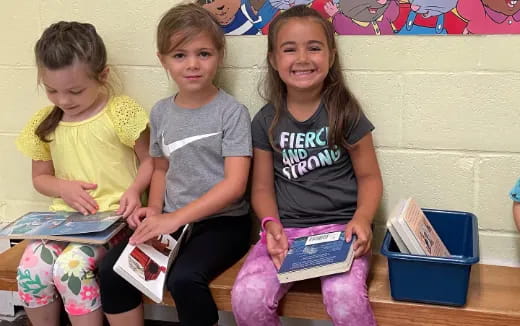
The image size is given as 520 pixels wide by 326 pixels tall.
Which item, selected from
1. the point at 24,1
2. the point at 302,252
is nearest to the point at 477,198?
the point at 302,252

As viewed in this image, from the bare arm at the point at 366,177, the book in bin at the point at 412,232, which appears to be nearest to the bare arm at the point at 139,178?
the bare arm at the point at 366,177

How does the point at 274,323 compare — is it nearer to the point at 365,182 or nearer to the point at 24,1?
the point at 365,182

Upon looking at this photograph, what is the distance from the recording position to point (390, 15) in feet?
5.23

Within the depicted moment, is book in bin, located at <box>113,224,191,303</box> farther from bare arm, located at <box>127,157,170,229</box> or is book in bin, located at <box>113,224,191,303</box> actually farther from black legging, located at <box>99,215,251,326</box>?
bare arm, located at <box>127,157,170,229</box>

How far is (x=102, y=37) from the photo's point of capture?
6.07 feet

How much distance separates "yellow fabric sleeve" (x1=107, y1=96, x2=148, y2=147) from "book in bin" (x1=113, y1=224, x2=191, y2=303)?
330 mm

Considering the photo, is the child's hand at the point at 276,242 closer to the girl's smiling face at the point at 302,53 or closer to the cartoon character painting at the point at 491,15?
the girl's smiling face at the point at 302,53

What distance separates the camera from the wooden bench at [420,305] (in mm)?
1415

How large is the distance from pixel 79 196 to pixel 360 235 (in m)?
0.80

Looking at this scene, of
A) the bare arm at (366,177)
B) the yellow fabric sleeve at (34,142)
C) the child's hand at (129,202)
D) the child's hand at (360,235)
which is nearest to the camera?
the child's hand at (360,235)

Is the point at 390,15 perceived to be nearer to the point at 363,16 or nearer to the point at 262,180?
the point at 363,16

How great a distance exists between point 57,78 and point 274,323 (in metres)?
0.86

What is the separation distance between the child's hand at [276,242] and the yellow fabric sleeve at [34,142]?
0.74 m

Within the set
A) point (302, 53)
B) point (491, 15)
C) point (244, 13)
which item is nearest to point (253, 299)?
point (302, 53)
